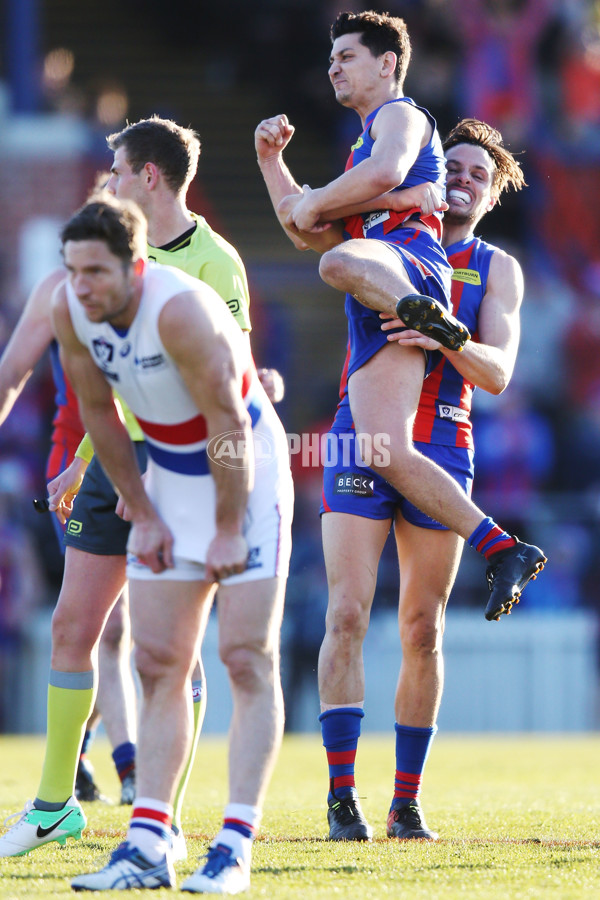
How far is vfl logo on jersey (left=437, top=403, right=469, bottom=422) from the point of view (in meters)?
5.24

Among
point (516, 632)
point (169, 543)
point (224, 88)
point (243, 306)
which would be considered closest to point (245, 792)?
point (169, 543)

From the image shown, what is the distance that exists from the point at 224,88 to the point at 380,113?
1495cm

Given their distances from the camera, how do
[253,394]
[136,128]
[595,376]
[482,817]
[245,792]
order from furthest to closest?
1. [595,376]
2. [482,817]
3. [136,128]
4. [253,394]
5. [245,792]

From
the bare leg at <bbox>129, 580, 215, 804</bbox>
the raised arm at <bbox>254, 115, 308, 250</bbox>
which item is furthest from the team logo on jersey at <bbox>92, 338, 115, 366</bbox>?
the raised arm at <bbox>254, 115, 308, 250</bbox>

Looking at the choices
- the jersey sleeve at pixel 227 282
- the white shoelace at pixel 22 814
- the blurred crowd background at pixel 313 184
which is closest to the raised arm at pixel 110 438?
the jersey sleeve at pixel 227 282

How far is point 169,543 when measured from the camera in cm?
374

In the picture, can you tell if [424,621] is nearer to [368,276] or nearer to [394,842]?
[394,842]

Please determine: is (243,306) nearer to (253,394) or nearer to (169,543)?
(253,394)

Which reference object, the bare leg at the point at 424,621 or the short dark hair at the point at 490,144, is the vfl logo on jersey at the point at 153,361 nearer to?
the bare leg at the point at 424,621

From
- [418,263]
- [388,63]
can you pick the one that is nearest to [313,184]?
[388,63]

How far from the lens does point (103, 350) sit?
3719 millimetres

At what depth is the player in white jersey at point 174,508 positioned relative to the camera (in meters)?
3.63

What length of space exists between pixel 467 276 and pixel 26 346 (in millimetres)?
1789

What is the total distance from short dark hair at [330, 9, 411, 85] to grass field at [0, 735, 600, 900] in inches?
115
